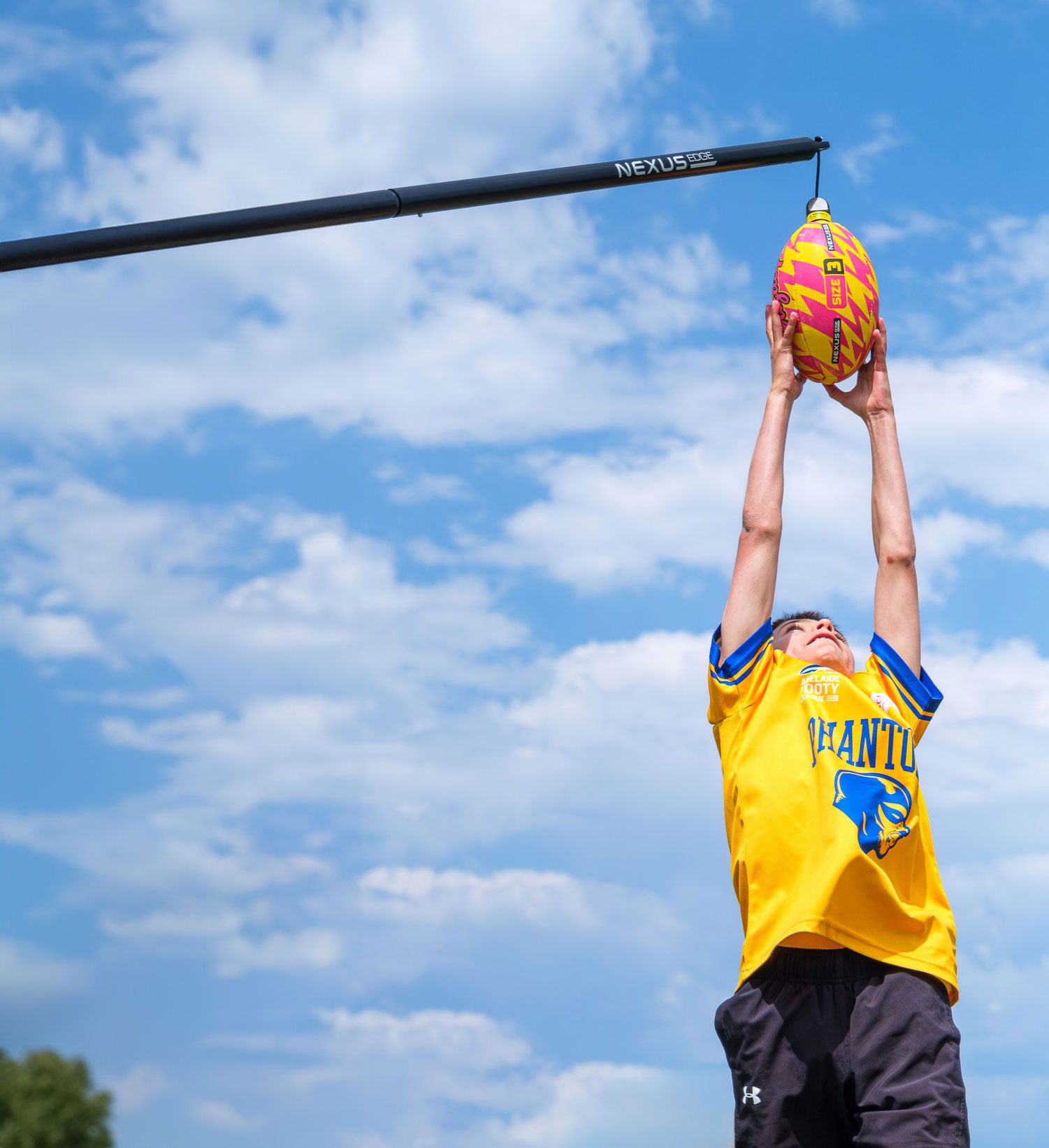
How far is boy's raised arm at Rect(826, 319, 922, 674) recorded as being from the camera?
5.81 m

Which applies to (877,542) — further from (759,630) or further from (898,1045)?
(898,1045)

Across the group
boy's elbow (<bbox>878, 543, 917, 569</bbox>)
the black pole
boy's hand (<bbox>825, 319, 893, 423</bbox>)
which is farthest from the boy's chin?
the black pole

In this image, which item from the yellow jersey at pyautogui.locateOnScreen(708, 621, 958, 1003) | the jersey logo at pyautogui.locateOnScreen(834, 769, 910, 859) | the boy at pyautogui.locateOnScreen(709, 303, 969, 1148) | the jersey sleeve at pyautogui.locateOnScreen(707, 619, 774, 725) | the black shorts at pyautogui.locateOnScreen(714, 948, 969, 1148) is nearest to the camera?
the black shorts at pyautogui.locateOnScreen(714, 948, 969, 1148)

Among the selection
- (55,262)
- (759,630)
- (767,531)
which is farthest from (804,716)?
(55,262)

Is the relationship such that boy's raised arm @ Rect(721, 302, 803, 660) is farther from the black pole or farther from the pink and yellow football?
the black pole

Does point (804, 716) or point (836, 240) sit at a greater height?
point (836, 240)

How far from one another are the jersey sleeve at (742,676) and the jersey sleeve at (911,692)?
0.62 m

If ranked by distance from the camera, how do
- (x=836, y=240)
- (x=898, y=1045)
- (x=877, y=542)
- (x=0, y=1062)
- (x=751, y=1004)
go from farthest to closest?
(x=0, y=1062), (x=836, y=240), (x=877, y=542), (x=751, y=1004), (x=898, y=1045)

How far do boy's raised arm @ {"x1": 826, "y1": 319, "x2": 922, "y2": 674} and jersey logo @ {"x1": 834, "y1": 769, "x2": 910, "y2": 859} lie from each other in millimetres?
740

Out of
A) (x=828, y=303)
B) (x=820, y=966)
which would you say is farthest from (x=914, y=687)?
(x=828, y=303)

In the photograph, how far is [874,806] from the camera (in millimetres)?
5223

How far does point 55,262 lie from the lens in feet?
15.9

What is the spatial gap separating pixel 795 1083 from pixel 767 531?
261cm

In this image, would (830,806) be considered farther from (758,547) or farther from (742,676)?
(758,547)
